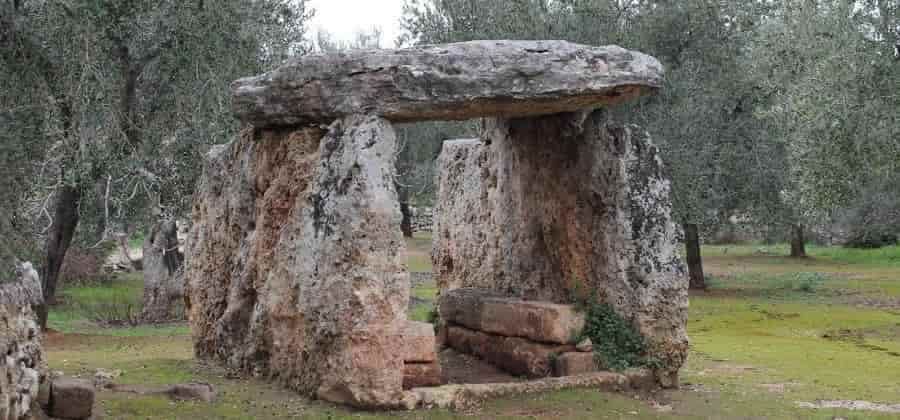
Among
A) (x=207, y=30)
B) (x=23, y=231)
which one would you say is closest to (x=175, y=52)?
(x=207, y=30)

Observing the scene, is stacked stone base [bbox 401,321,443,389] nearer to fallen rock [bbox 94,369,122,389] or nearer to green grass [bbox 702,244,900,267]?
fallen rock [bbox 94,369,122,389]

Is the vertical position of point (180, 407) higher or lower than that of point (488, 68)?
lower

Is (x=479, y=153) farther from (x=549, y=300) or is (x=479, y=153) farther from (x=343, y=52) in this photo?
(x=343, y=52)

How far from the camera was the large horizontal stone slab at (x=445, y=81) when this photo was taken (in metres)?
10.4

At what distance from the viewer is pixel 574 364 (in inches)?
464

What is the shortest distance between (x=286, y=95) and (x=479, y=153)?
432cm

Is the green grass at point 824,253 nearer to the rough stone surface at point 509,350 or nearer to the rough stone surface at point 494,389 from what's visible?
the rough stone surface at point 509,350

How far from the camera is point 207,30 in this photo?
14906 millimetres

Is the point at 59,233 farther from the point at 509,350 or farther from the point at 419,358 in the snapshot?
the point at 419,358

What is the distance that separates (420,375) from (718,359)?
18.9ft

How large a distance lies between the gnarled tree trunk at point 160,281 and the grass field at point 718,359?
95cm

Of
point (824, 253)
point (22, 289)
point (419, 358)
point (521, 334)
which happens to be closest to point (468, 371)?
point (521, 334)

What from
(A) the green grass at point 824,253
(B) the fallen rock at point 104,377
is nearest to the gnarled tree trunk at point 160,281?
(B) the fallen rock at point 104,377

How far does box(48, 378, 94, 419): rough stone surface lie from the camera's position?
8.20 metres
